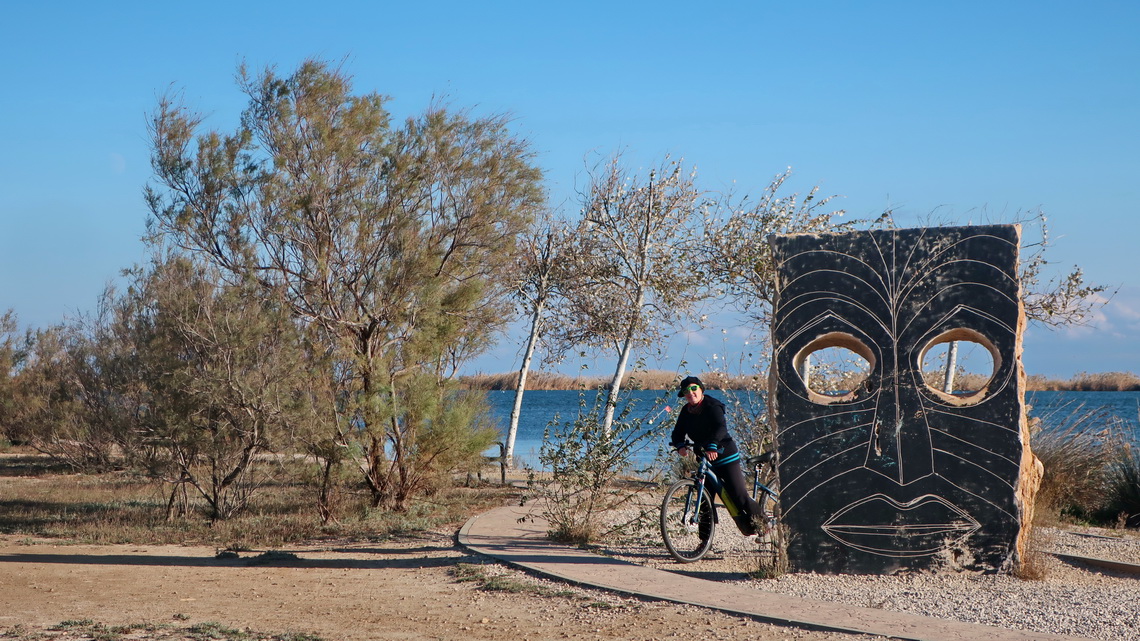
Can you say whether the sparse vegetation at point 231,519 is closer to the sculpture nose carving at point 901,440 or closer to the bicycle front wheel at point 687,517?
the bicycle front wheel at point 687,517

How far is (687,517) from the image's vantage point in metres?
9.06

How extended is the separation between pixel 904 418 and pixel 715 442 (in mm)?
1631

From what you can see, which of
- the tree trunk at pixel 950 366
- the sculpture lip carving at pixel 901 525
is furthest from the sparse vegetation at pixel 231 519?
the tree trunk at pixel 950 366

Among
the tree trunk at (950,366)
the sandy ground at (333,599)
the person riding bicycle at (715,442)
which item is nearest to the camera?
the sandy ground at (333,599)

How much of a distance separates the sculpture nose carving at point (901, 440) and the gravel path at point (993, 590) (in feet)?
2.87

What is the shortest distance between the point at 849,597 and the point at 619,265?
388 inches

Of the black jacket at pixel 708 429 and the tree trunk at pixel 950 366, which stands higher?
the tree trunk at pixel 950 366

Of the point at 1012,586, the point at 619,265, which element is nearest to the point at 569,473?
the point at 1012,586

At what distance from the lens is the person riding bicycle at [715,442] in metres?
8.76

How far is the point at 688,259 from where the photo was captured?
Result: 16.5 metres

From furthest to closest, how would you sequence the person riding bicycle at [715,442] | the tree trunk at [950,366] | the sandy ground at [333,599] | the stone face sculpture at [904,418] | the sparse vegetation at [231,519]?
the tree trunk at [950,366], the sparse vegetation at [231,519], the person riding bicycle at [715,442], the stone face sculpture at [904,418], the sandy ground at [333,599]

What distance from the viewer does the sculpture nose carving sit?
26.7 feet

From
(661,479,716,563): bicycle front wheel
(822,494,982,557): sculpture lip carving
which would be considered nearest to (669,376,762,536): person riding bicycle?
(661,479,716,563): bicycle front wheel

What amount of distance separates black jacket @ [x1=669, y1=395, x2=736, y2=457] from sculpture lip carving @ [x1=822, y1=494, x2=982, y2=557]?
3.74ft
